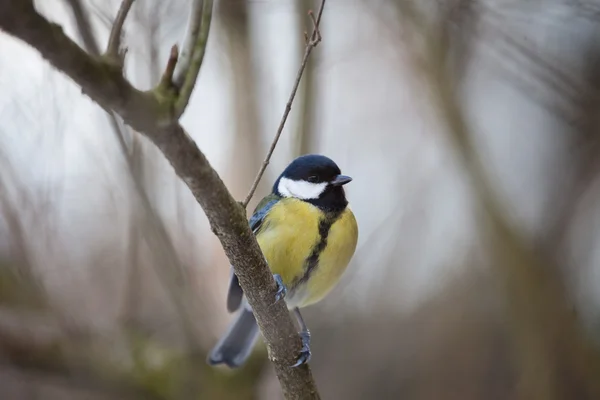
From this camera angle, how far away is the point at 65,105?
1816mm

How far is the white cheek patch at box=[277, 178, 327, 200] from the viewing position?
1.51 metres

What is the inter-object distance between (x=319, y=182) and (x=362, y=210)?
46.4 inches

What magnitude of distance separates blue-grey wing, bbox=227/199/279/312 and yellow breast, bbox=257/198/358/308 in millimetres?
37

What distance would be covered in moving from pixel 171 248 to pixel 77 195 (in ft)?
1.62

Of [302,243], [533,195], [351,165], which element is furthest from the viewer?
[351,165]

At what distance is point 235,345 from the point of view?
5.85ft

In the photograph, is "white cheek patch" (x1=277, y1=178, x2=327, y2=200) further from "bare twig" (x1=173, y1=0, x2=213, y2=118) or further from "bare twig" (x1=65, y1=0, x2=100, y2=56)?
"bare twig" (x1=173, y1=0, x2=213, y2=118)

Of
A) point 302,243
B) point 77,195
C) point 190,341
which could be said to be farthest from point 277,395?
point 302,243

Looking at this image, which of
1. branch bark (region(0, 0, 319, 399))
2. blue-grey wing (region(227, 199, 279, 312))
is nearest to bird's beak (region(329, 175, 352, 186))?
blue-grey wing (region(227, 199, 279, 312))

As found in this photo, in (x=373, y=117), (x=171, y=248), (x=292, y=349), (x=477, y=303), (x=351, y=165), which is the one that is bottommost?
(x=292, y=349)

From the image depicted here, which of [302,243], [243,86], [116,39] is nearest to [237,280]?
[302,243]

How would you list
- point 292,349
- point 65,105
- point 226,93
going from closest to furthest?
point 292,349
point 65,105
point 226,93

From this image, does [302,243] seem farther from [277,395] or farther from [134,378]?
[277,395]

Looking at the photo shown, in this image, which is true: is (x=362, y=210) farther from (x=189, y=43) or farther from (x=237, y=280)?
(x=189, y=43)
